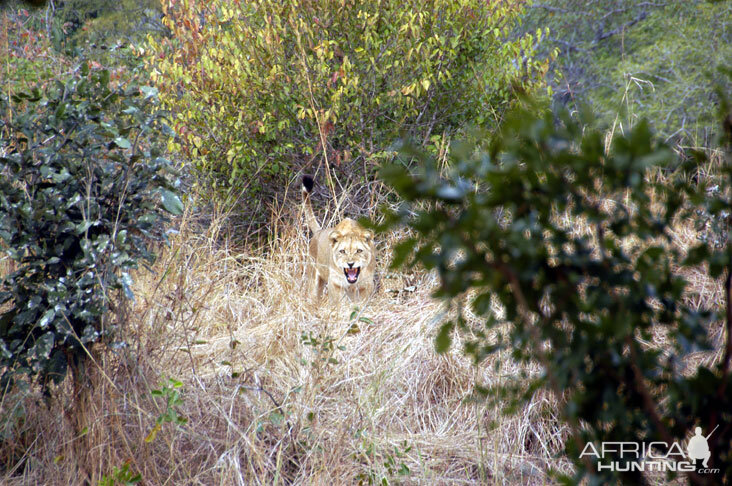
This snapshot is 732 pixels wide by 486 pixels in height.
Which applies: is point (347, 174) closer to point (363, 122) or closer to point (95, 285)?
point (363, 122)

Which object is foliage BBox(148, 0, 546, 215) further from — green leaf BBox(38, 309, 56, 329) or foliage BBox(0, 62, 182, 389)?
green leaf BBox(38, 309, 56, 329)

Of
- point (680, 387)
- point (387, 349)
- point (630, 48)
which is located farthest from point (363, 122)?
point (630, 48)

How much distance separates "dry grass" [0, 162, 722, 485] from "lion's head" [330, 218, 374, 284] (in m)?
1.28

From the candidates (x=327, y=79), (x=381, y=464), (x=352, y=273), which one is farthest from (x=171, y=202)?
(x=327, y=79)

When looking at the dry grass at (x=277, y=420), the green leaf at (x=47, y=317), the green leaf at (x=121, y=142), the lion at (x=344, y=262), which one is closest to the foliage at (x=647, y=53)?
the lion at (x=344, y=262)

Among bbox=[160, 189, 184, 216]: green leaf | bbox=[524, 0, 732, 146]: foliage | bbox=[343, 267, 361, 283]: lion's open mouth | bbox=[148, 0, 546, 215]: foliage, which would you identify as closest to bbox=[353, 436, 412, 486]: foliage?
bbox=[160, 189, 184, 216]: green leaf

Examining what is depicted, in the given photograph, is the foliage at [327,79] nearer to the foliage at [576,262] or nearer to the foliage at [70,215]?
the foliage at [70,215]

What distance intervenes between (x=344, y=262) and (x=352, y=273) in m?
0.13

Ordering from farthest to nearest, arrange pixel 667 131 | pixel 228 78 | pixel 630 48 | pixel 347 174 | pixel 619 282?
pixel 630 48
pixel 667 131
pixel 347 174
pixel 228 78
pixel 619 282

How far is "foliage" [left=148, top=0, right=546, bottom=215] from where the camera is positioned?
540 centimetres

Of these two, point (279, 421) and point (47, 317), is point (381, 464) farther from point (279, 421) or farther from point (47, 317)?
point (47, 317)

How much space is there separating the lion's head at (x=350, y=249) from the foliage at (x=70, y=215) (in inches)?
88.7

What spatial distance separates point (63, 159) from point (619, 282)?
2.37 m

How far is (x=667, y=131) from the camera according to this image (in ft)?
34.4
